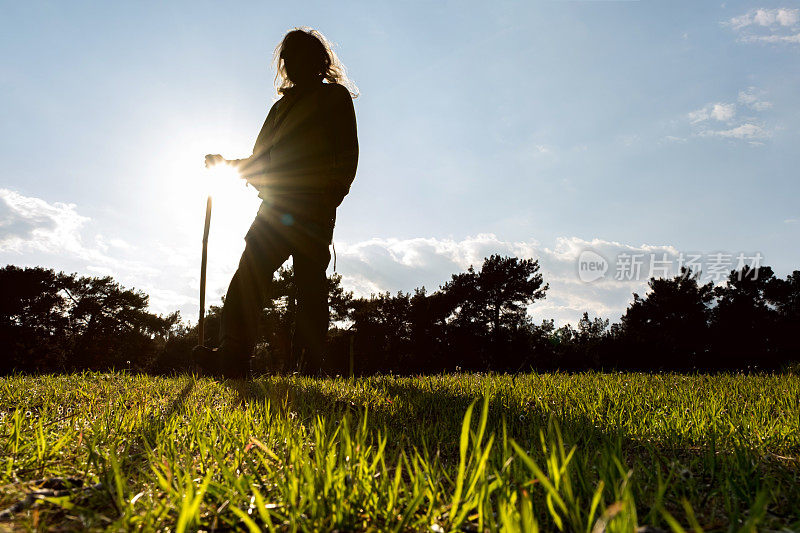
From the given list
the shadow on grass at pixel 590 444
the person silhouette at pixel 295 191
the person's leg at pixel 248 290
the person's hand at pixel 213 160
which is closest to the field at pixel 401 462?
the shadow on grass at pixel 590 444

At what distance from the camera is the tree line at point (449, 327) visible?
116 ft

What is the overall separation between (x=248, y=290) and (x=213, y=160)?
4.98ft

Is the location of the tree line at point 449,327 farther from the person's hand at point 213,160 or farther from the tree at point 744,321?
the person's hand at point 213,160

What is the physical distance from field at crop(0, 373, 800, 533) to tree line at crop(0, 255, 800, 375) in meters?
29.9

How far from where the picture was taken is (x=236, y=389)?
4004mm

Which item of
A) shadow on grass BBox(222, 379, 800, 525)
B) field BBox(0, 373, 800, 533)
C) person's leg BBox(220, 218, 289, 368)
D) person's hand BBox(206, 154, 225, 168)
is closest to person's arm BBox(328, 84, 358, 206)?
person's leg BBox(220, 218, 289, 368)

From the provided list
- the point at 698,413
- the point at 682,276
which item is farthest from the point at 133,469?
the point at 682,276

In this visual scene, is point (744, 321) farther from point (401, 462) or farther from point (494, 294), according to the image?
point (401, 462)

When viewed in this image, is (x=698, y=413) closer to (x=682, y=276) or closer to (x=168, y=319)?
(x=168, y=319)

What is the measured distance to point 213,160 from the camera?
5.37m

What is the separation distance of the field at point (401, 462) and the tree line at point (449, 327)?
29897mm

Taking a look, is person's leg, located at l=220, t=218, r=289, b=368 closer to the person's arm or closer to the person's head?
the person's arm

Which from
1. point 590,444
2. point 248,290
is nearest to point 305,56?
point 248,290

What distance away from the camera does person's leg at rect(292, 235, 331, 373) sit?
5352 millimetres
